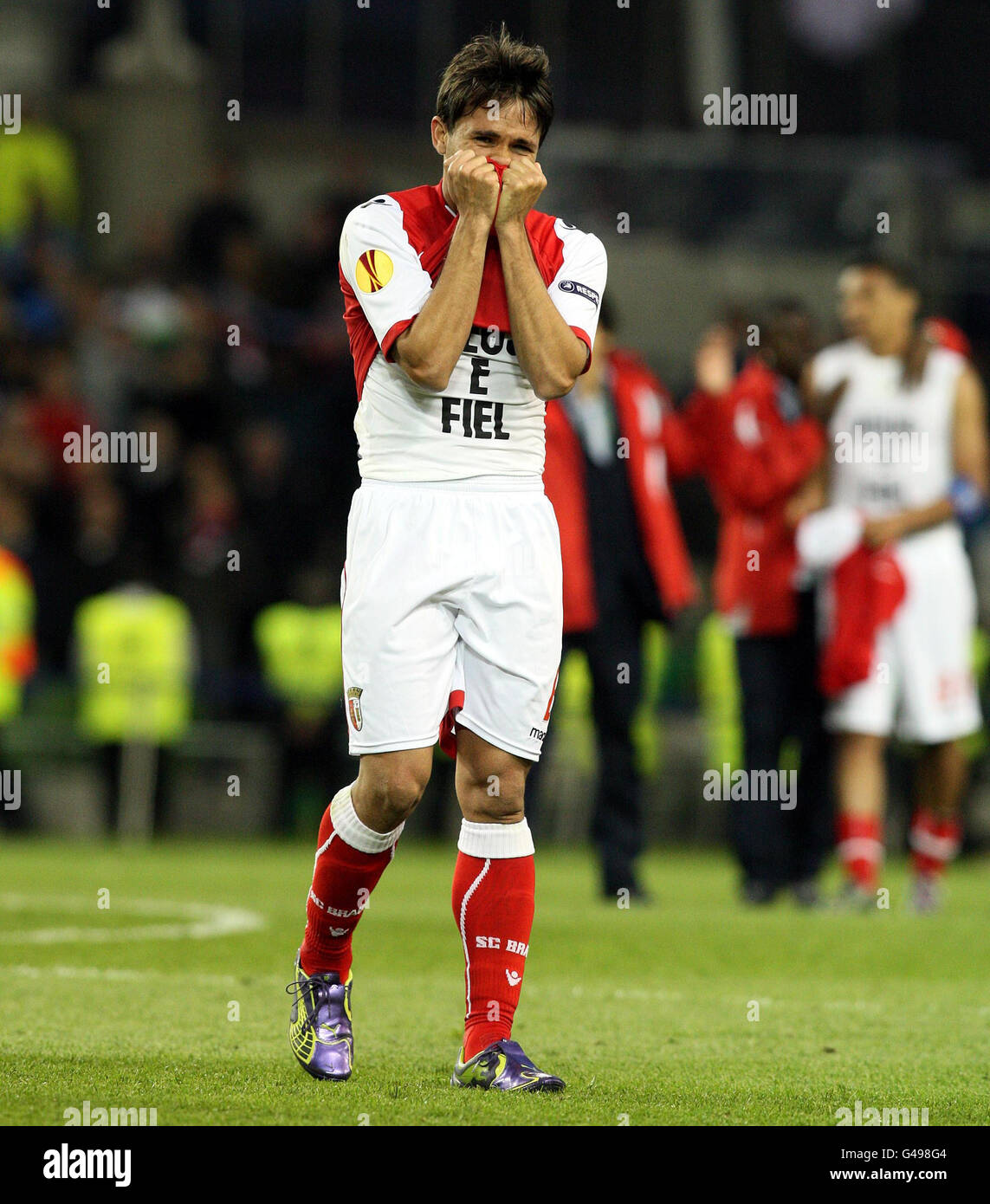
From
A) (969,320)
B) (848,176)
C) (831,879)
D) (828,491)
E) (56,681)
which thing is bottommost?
(831,879)

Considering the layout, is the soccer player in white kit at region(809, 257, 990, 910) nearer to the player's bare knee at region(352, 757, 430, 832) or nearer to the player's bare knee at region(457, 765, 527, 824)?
the player's bare knee at region(457, 765, 527, 824)

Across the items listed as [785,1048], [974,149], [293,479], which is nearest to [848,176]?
[974,149]

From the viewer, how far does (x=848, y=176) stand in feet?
57.2

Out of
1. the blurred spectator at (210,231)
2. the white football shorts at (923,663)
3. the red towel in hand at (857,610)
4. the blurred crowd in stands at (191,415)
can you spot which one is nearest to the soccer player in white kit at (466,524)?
the red towel in hand at (857,610)

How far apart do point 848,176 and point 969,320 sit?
1509mm

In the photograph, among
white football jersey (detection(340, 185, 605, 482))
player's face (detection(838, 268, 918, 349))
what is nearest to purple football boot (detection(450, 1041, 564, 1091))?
white football jersey (detection(340, 185, 605, 482))

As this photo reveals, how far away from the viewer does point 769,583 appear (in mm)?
9562

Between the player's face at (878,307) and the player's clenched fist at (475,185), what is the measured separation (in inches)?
203

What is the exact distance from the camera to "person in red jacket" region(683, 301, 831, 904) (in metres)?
9.48

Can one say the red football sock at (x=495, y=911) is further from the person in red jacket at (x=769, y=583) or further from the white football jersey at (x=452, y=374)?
the person in red jacket at (x=769, y=583)

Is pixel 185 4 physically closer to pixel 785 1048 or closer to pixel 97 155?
pixel 97 155

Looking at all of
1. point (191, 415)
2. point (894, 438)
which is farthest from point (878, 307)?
point (191, 415)

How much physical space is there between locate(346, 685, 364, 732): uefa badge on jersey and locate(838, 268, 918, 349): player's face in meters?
5.30

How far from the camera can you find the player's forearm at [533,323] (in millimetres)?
4621
